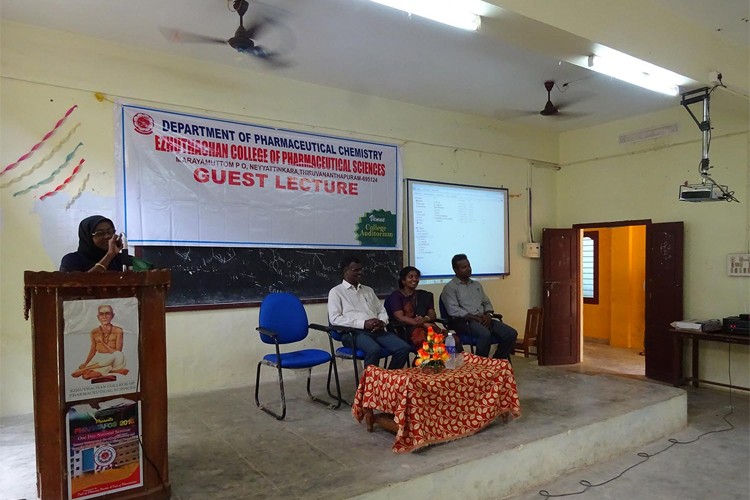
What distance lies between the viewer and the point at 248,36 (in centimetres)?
337

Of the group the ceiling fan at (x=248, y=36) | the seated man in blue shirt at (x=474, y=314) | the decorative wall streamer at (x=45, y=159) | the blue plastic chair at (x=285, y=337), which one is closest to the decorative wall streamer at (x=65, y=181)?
the decorative wall streamer at (x=45, y=159)

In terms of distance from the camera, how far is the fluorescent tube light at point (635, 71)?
133 inches

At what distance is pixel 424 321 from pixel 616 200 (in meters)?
3.43

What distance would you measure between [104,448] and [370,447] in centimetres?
140

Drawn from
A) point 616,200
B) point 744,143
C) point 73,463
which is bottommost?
point 73,463

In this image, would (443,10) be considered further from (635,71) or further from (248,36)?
(635,71)

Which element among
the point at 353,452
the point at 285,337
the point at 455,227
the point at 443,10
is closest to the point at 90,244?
the point at 285,337

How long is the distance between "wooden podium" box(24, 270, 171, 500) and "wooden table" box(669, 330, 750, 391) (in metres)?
4.92

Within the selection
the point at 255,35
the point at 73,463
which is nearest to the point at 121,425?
the point at 73,463

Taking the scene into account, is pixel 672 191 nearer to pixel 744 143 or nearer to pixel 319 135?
pixel 744 143

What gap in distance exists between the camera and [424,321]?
4.22 m

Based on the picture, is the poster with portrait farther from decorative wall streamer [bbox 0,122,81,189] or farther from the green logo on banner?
the green logo on banner

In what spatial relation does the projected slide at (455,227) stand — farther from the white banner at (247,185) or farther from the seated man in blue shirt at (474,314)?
the seated man in blue shirt at (474,314)

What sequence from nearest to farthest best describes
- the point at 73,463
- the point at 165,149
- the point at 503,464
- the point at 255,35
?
the point at 73,463 < the point at 503,464 < the point at 255,35 < the point at 165,149
